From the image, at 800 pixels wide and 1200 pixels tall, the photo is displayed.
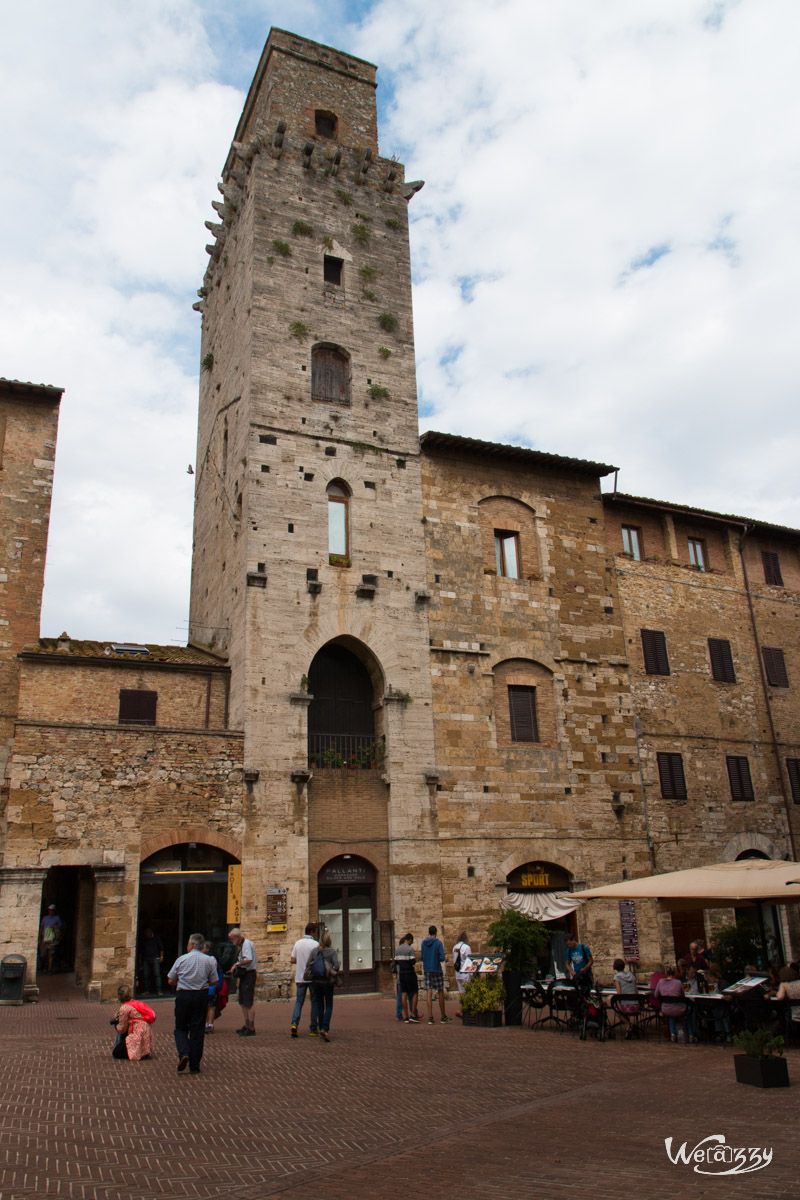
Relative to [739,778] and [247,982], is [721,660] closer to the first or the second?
[739,778]

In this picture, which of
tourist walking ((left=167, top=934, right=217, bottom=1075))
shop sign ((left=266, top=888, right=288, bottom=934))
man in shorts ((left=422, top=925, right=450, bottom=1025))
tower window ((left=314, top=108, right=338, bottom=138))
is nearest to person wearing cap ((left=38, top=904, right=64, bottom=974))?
shop sign ((left=266, top=888, right=288, bottom=934))

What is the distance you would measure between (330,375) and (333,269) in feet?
10.7

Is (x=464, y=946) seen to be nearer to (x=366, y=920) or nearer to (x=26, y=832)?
(x=366, y=920)

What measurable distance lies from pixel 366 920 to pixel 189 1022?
33.6ft

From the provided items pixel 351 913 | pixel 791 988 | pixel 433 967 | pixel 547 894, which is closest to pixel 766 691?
pixel 547 894

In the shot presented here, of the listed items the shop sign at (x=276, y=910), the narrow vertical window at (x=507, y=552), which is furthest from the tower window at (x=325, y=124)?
the shop sign at (x=276, y=910)

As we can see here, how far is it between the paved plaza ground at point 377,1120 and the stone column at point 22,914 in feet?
13.6

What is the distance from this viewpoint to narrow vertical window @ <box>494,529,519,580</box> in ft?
78.6

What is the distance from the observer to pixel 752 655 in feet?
86.9

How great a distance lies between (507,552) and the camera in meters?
24.2

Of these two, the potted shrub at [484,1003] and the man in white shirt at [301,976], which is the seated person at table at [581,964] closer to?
the potted shrub at [484,1003]

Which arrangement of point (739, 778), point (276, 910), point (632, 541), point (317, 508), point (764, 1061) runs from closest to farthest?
point (764, 1061), point (276, 910), point (317, 508), point (739, 778), point (632, 541)

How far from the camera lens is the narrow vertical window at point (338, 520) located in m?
22.0

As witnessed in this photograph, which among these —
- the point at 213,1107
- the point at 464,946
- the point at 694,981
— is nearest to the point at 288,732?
the point at 464,946
